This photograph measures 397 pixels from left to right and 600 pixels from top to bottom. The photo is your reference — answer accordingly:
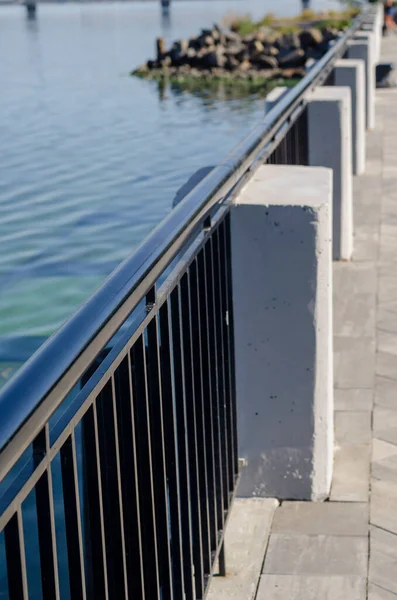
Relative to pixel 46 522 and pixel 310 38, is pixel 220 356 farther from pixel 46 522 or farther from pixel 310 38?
pixel 310 38


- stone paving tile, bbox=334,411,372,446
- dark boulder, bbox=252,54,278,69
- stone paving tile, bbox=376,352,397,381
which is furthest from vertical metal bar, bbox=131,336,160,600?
dark boulder, bbox=252,54,278,69

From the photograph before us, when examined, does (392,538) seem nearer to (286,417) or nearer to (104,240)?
(286,417)

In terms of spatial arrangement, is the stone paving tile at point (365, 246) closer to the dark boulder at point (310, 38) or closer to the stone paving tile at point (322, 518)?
the stone paving tile at point (322, 518)

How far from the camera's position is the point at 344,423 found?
16.9 ft

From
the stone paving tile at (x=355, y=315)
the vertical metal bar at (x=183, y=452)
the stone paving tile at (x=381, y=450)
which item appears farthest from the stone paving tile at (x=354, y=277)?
the vertical metal bar at (x=183, y=452)

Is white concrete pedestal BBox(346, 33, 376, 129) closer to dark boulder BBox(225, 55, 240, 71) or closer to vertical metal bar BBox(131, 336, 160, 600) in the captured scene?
vertical metal bar BBox(131, 336, 160, 600)

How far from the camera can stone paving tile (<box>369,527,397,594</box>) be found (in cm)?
375

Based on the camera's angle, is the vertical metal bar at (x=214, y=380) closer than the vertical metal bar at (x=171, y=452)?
No

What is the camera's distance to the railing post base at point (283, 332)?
4.06 meters

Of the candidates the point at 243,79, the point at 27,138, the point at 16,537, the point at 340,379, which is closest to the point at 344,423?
the point at 340,379

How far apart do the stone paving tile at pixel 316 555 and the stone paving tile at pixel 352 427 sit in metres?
0.91

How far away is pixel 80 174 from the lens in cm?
2044

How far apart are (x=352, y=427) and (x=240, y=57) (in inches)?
1994

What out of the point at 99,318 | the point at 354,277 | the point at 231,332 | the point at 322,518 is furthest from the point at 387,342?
the point at 99,318
